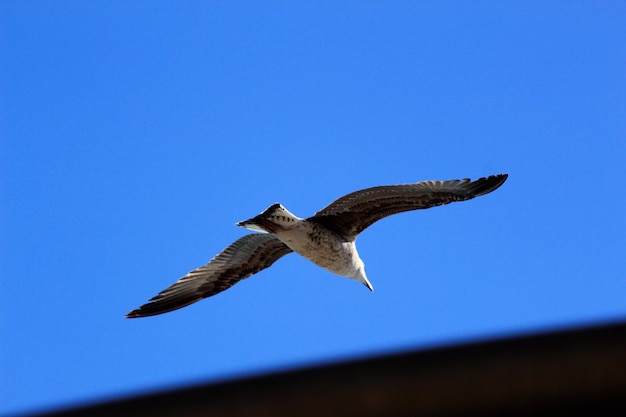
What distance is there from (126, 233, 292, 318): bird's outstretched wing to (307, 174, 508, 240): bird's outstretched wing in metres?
1.09

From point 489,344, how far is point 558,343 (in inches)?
2.8

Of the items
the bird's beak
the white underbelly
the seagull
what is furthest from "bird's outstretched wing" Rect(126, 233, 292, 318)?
the bird's beak

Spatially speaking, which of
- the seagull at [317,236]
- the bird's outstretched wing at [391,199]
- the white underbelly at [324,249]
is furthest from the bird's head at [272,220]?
the bird's outstretched wing at [391,199]

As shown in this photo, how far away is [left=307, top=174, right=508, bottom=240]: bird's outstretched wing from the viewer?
361 inches

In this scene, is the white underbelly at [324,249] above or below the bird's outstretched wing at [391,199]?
below

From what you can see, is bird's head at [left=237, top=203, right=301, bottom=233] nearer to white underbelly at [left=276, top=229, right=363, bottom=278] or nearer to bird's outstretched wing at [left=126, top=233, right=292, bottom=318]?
white underbelly at [left=276, top=229, right=363, bottom=278]

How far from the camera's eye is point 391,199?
9.38m

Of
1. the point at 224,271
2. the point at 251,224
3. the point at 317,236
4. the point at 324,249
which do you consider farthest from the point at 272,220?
the point at 224,271

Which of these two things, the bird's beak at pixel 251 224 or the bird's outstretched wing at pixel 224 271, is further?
the bird's outstretched wing at pixel 224 271

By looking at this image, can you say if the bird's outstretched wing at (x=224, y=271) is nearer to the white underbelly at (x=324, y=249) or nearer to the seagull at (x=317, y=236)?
the seagull at (x=317, y=236)

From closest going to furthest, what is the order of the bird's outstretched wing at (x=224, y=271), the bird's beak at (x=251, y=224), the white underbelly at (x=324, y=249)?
the bird's beak at (x=251, y=224) < the white underbelly at (x=324, y=249) < the bird's outstretched wing at (x=224, y=271)

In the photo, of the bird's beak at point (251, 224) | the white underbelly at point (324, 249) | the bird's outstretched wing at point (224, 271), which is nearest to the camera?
the bird's beak at point (251, 224)

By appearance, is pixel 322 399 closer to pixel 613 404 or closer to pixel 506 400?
pixel 506 400

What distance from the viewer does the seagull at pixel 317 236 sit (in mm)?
9227
